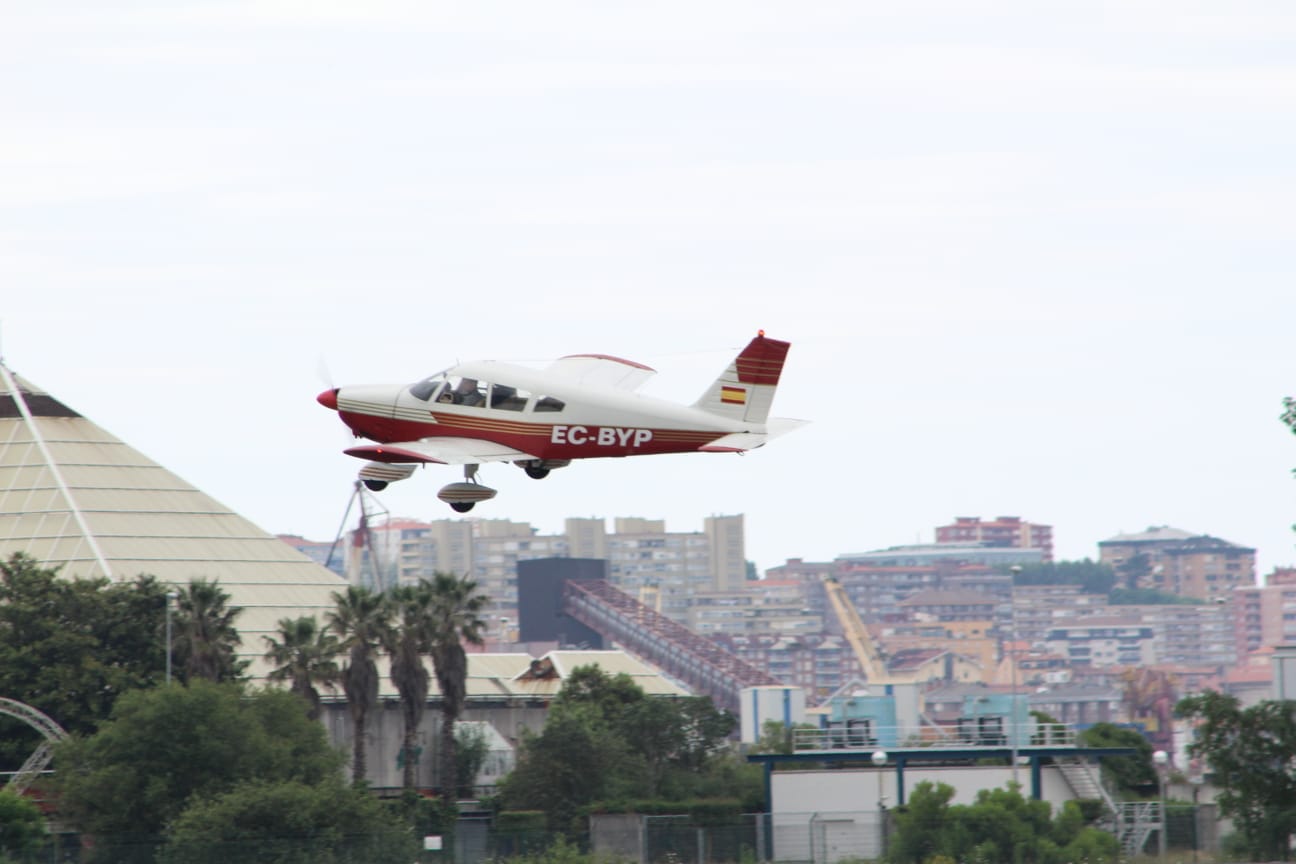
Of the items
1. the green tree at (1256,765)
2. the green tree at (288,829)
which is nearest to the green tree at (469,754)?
the green tree at (288,829)

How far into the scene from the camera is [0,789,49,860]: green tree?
5769 cm

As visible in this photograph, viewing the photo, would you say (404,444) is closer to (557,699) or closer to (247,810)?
(247,810)

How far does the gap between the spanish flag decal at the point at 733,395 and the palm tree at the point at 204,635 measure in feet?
174

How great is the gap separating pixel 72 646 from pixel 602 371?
55.4 m

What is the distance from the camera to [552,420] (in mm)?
40312

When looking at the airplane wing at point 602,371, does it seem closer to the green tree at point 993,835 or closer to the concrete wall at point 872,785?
the green tree at point 993,835

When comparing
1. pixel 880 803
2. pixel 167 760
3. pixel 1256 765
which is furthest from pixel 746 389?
pixel 880 803

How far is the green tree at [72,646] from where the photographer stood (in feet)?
298

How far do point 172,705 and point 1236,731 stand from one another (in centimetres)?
3522

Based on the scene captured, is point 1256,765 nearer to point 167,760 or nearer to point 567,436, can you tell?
point 567,436

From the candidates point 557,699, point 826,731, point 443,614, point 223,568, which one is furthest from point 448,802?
point 223,568

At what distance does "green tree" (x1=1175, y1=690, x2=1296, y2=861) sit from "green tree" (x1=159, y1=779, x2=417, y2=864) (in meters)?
21.0

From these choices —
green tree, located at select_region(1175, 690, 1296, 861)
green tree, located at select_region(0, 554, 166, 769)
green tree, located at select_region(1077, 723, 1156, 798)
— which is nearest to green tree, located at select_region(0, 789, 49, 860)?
green tree, located at select_region(0, 554, 166, 769)

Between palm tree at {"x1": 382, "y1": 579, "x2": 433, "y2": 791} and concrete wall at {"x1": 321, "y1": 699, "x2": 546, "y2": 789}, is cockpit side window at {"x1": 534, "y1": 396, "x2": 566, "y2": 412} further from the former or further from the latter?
concrete wall at {"x1": 321, "y1": 699, "x2": 546, "y2": 789}
